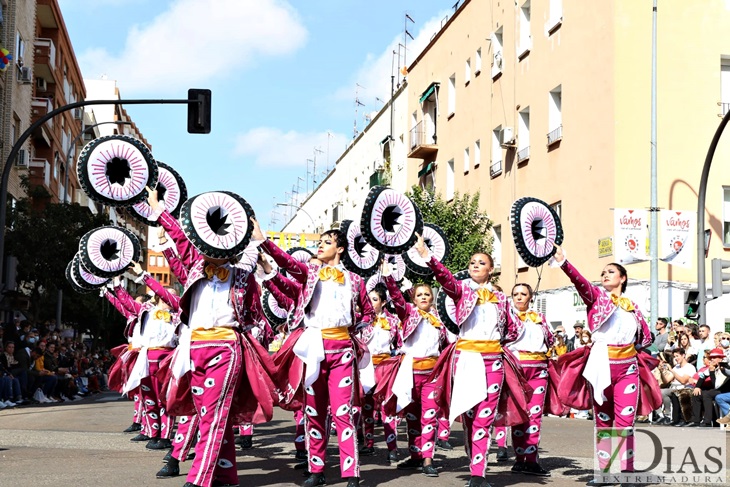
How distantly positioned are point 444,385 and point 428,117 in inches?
1298

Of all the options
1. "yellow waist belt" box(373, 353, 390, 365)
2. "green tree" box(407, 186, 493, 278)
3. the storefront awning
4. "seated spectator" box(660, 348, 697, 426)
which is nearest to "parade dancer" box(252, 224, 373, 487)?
"yellow waist belt" box(373, 353, 390, 365)

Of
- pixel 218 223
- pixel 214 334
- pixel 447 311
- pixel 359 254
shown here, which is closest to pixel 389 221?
pixel 447 311

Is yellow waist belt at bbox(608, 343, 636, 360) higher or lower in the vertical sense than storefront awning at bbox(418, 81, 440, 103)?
lower

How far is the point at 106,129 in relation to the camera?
81.4 metres

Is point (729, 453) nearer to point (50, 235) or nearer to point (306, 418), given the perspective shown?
point (306, 418)

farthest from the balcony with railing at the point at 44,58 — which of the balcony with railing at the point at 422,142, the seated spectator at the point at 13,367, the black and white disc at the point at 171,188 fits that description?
the black and white disc at the point at 171,188

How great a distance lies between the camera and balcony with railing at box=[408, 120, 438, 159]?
39.8m

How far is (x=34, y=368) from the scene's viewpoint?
77.6ft

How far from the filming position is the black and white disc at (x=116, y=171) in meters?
8.55

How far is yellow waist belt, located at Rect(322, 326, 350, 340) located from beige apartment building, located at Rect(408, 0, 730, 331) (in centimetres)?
1584

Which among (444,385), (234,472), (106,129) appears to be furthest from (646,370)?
(106,129)

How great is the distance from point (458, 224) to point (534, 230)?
2134cm

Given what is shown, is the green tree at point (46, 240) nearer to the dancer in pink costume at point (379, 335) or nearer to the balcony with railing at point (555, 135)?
the balcony with railing at point (555, 135)

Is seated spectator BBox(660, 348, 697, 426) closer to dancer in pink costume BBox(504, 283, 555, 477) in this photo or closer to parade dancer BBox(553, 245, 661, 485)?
dancer in pink costume BBox(504, 283, 555, 477)
